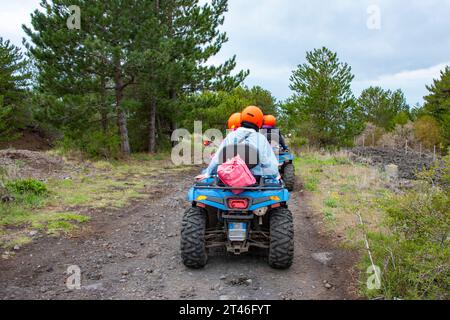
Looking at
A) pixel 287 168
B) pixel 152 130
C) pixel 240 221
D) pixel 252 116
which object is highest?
pixel 152 130

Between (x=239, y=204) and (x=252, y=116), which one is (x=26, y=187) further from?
(x=239, y=204)

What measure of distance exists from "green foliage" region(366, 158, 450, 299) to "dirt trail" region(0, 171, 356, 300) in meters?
0.49

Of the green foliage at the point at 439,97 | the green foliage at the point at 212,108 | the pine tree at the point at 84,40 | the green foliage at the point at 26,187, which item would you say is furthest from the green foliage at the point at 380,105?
the green foliage at the point at 26,187

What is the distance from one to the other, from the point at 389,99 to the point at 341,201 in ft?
169

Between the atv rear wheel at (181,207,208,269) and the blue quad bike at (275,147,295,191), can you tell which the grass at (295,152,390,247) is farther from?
the atv rear wheel at (181,207,208,269)

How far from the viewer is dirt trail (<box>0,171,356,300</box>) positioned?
452 cm

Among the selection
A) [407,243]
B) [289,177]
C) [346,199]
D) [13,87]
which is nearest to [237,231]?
[407,243]

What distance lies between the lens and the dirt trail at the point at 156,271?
4516 mm

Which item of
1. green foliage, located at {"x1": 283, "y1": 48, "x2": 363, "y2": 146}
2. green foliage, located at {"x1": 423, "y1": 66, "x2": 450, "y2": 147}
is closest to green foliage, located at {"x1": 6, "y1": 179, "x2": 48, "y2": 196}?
green foliage, located at {"x1": 283, "y1": 48, "x2": 363, "y2": 146}

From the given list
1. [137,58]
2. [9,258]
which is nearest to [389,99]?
[137,58]

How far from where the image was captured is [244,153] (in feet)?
17.2

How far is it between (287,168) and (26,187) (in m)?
6.04

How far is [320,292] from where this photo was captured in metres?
4.52

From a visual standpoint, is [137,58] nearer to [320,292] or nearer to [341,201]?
[341,201]
